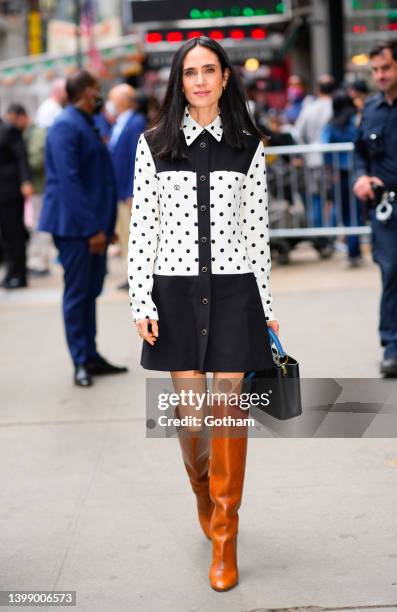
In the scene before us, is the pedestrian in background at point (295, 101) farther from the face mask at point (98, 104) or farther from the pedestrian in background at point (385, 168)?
the pedestrian in background at point (385, 168)

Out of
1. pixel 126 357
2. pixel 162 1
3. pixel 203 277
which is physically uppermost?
pixel 162 1

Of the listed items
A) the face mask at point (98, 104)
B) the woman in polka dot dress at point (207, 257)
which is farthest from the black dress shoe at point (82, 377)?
the woman in polka dot dress at point (207, 257)

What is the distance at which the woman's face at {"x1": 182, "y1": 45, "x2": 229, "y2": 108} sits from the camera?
3.75 meters

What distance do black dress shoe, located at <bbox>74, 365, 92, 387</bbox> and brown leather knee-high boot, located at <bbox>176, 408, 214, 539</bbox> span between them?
2.88 metres

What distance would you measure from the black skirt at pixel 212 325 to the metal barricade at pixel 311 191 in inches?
307

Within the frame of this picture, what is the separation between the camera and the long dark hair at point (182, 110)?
376 cm

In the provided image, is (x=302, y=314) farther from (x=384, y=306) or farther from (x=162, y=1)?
(x=162, y=1)

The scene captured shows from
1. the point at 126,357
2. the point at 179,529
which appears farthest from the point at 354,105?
the point at 179,529

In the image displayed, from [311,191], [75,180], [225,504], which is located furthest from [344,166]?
[225,504]

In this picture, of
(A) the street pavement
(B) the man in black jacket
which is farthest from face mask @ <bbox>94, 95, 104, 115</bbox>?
(B) the man in black jacket

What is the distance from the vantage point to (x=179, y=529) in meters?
4.34

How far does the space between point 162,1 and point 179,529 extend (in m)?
7.29

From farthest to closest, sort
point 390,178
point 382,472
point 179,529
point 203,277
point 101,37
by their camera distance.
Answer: point 101,37 → point 390,178 → point 382,472 → point 179,529 → point 203,277

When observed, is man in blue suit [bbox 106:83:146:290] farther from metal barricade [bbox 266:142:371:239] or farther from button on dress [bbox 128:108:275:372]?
button on dress [bbox 128:108:275:372]
